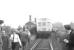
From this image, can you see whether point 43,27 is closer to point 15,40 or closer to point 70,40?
point 15,40

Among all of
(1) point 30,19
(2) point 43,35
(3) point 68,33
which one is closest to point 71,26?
(3) point 68,33

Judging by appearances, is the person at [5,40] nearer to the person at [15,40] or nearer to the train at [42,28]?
the person at [15,40]

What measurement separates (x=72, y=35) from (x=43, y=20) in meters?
64.3

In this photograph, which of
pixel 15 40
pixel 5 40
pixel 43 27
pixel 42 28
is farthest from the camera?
pixel 43 27

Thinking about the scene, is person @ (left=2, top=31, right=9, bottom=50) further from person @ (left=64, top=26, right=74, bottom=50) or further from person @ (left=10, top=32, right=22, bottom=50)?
person @ (left=64, top=26, right=74, bottom=50)

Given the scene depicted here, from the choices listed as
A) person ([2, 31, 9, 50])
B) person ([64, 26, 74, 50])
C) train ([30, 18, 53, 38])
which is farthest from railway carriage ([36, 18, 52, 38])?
person ([64, 26, 74, 50])

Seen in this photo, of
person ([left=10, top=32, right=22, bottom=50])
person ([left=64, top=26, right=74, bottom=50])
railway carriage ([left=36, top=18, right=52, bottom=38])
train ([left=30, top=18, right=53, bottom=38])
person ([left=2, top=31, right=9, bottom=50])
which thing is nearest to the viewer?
person ([left=64, top=26, right=74, bottom=50])

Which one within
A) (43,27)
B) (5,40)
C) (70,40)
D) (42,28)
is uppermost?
(70,40)

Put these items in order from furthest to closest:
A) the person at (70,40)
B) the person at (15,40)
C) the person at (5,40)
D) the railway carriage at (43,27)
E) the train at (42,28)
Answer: the railway carriage at (43,27) < the train at (42,28) < the person at (5,40) < the person at (15,40) < the person at (70,40)

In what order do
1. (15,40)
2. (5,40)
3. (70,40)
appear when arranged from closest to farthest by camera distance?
(70,40)
(15,40)
(5,40)

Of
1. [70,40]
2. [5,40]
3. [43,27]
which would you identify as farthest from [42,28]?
[70,40]

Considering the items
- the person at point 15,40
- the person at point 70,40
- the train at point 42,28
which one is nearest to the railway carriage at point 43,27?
the train at point 42,28

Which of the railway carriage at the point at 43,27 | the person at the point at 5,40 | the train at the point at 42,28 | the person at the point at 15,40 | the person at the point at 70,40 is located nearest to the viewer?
the person at the point at 70,40

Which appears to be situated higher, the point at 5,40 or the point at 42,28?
the point at 5,40
